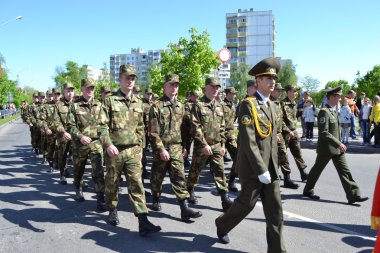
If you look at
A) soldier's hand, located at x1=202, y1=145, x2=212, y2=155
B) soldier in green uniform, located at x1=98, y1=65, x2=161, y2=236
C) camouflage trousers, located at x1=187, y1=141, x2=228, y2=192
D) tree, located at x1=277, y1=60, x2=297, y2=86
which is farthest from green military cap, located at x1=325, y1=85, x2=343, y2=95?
tree, located at x1=277, y1=60, x2=297, y2=86

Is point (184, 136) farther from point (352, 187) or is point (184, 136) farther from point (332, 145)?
point (352, 187)

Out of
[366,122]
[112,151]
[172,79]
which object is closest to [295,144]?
[172,79]

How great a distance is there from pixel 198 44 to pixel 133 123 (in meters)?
21.4

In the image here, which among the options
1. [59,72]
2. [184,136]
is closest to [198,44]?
[184,136]

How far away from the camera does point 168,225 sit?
4945 mm

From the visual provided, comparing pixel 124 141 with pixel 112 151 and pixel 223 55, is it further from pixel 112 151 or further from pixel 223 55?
pixel 223 55

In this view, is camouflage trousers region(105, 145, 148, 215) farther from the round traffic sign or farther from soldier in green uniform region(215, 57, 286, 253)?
the round traffic sign

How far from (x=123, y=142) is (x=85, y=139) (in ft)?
4.09

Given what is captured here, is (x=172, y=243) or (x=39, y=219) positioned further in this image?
(x=39, y=219)

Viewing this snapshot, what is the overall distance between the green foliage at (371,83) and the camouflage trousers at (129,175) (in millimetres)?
65535

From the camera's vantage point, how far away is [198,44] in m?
25.5

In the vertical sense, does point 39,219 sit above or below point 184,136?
below

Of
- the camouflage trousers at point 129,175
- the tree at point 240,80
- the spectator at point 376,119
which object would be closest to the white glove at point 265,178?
the camouflage trousers at point 129,175

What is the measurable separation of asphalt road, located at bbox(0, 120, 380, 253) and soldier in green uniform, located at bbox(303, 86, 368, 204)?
0.98 ft
